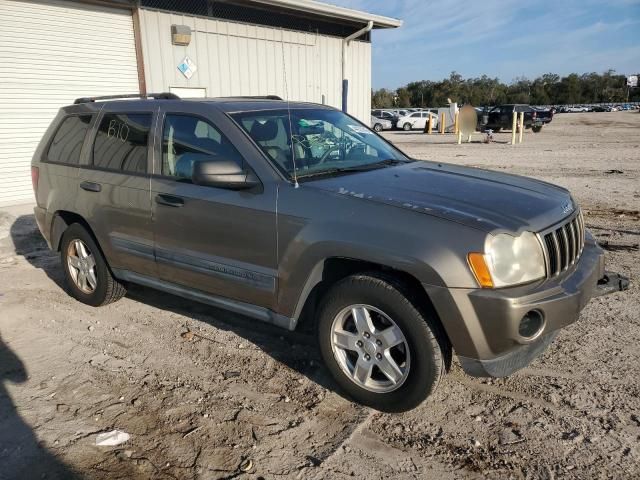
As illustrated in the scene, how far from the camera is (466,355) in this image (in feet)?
9.50

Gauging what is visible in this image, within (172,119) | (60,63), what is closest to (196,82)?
(60,63)

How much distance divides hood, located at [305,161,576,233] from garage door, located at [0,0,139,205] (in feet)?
28.6

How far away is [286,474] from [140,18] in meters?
10.7

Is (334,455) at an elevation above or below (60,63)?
below

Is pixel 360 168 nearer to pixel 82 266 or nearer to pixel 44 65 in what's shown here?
pixel 82 266

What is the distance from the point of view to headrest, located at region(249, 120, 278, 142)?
12.4ft

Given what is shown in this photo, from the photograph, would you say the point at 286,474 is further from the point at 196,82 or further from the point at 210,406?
the point at 196,82

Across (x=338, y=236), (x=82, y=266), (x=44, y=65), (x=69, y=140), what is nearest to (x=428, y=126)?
(x=44, y=65)

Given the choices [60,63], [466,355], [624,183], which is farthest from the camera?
[624,183]

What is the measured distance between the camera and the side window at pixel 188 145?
385 centimetres

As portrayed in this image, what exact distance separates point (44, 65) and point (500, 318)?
10290 millimetres

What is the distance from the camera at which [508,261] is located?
2828 millimetres

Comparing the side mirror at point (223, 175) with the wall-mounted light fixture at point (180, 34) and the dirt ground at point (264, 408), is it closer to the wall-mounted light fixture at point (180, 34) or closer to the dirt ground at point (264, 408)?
the dirt ground at point (264, 408)

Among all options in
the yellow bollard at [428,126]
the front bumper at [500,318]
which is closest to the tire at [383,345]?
→ the front bumper at [500,318]
